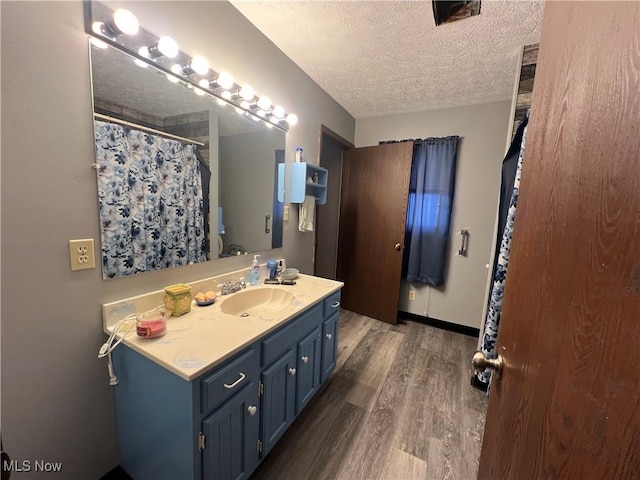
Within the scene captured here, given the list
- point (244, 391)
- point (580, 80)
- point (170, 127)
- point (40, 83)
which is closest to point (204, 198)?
point (170, 127)

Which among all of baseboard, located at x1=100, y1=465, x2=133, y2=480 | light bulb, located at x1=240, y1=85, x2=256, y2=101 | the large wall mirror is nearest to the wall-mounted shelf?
the large wall mirror

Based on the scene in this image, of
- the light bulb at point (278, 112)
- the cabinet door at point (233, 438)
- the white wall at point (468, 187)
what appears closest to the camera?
the cabinet door at point (233, 438)

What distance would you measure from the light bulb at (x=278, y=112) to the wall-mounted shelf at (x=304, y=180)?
1.18 ft

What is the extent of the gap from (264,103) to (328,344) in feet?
5.45

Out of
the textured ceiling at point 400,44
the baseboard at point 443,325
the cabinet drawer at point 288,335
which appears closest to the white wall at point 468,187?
the baseboard at point 443,325

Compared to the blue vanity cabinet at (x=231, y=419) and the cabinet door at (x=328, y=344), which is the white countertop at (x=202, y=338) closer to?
the blue vanity cabinet at (x=231, y=419)

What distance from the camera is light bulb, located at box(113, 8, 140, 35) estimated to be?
978 millimetres

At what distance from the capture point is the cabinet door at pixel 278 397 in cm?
122

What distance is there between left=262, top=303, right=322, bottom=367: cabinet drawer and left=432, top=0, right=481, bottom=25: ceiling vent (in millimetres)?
1734

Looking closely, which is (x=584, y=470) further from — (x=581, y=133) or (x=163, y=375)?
(x=163, y=375)

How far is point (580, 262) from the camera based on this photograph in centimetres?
44

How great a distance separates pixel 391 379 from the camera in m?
2.06

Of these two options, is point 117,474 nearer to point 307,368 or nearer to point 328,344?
point 307,368

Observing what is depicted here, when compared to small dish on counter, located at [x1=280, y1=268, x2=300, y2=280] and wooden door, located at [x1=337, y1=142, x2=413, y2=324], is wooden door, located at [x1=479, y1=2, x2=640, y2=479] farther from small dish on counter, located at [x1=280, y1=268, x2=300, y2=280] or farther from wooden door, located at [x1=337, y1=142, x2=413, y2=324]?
wooden door, located at [x1=337, y1=142, x2=413, y2=324]
